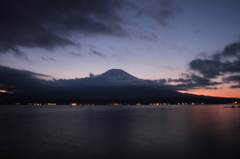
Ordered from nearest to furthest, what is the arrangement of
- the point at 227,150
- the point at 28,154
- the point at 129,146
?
the point at 28,154
the point at 227,150
the point at 129,146

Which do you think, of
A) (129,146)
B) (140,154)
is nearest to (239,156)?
(140,154)

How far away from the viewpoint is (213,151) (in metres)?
14.3

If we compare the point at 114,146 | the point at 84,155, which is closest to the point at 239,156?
the point at 114,146

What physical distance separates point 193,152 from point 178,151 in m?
0.99

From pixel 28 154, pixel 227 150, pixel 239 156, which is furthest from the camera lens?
pixel 227 150

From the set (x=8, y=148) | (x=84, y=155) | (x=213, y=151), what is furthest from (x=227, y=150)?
(x=8, y=148)

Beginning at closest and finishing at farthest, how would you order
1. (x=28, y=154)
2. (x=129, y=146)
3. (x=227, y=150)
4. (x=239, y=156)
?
1. (x=239, y=156)
2. (x=28, y=154)
3. (x=227, y=150)
4. (x=129, y=146)

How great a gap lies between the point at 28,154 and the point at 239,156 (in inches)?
531

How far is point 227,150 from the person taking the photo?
48.0ft

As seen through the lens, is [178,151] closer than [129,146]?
Yes

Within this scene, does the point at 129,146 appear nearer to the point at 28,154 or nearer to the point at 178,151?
the point at 178,151

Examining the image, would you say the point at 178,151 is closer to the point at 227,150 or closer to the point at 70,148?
the point at 227,150

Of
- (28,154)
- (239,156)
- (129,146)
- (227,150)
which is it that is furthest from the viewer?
(129,146)

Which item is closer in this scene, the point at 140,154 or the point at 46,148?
the point at 140,154
